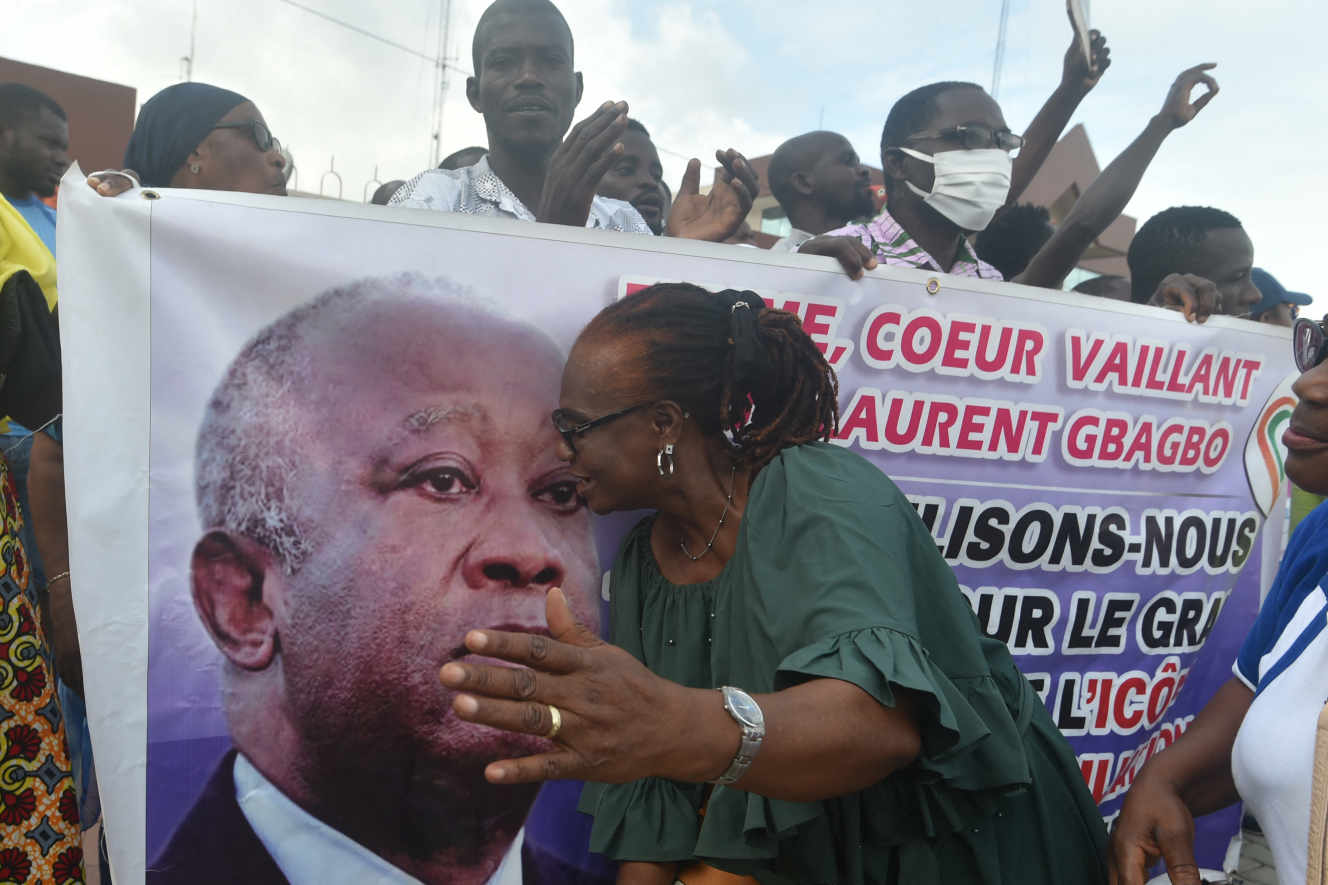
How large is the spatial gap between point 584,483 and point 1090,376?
147 centimetres

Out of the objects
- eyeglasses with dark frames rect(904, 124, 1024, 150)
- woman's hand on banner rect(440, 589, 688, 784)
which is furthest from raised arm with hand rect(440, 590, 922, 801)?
eyeglasses with dark frames rect(904, 124, 1024, 150)

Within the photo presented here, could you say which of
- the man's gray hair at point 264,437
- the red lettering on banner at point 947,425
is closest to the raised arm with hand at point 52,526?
the man's gray hair at point 264,437

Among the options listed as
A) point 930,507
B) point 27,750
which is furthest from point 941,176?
point 27,750

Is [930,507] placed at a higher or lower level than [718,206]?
lower

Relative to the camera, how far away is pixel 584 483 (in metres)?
1.76

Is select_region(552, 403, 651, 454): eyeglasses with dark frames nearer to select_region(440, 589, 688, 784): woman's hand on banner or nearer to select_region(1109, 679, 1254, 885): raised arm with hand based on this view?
select_region(440, 589, 688, 784): woman's hand on banner

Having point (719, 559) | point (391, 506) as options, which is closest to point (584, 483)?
point (719, 559)

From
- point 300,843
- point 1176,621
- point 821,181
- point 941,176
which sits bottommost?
point 300,843

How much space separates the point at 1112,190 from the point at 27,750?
10.2 feet

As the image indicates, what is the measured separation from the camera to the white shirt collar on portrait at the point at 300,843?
6.31 ft

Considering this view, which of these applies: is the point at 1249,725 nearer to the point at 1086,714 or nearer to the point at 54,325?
the point at 1086,714

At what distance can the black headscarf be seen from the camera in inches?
92.6

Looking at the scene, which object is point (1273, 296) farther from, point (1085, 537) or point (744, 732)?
point (744, 732)

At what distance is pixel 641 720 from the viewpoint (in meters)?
1.03
